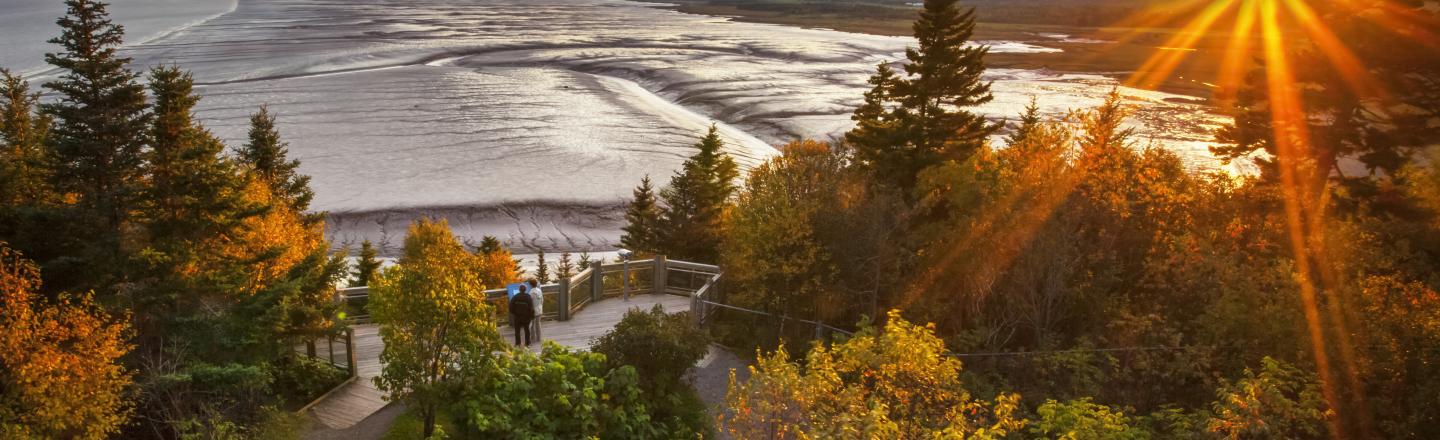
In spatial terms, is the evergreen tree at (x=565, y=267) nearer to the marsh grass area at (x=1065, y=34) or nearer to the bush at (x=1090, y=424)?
the bush at (x=1090, y=424)

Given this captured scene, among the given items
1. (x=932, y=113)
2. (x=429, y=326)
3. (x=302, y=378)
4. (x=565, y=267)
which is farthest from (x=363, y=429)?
(x=565, y=267)

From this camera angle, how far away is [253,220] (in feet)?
61.5

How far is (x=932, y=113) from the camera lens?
Answer: 2847 centimetres

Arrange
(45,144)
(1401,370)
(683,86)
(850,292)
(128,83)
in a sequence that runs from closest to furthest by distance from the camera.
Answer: (1401,370), (45,144), (128,83), (850,292), (683,86)

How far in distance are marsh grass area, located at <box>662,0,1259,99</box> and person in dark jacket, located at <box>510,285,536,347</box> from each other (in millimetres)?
71601

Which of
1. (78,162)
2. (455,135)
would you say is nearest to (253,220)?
(78,162)

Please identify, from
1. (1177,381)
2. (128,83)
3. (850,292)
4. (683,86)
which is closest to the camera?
(1177,381)

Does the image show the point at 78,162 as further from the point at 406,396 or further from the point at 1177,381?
the point at 1177,381

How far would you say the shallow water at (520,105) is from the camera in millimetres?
45719

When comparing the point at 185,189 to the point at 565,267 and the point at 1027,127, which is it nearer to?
the point at 565,267

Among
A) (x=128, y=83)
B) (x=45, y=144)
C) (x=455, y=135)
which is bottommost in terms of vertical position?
(x=455, y=135)

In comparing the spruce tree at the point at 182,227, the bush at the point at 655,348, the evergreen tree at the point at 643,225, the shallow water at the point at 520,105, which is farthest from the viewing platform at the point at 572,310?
the shallow water at the point at 520,105

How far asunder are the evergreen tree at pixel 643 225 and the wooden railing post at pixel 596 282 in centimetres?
1627

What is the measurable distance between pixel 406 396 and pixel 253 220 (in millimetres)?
7986
